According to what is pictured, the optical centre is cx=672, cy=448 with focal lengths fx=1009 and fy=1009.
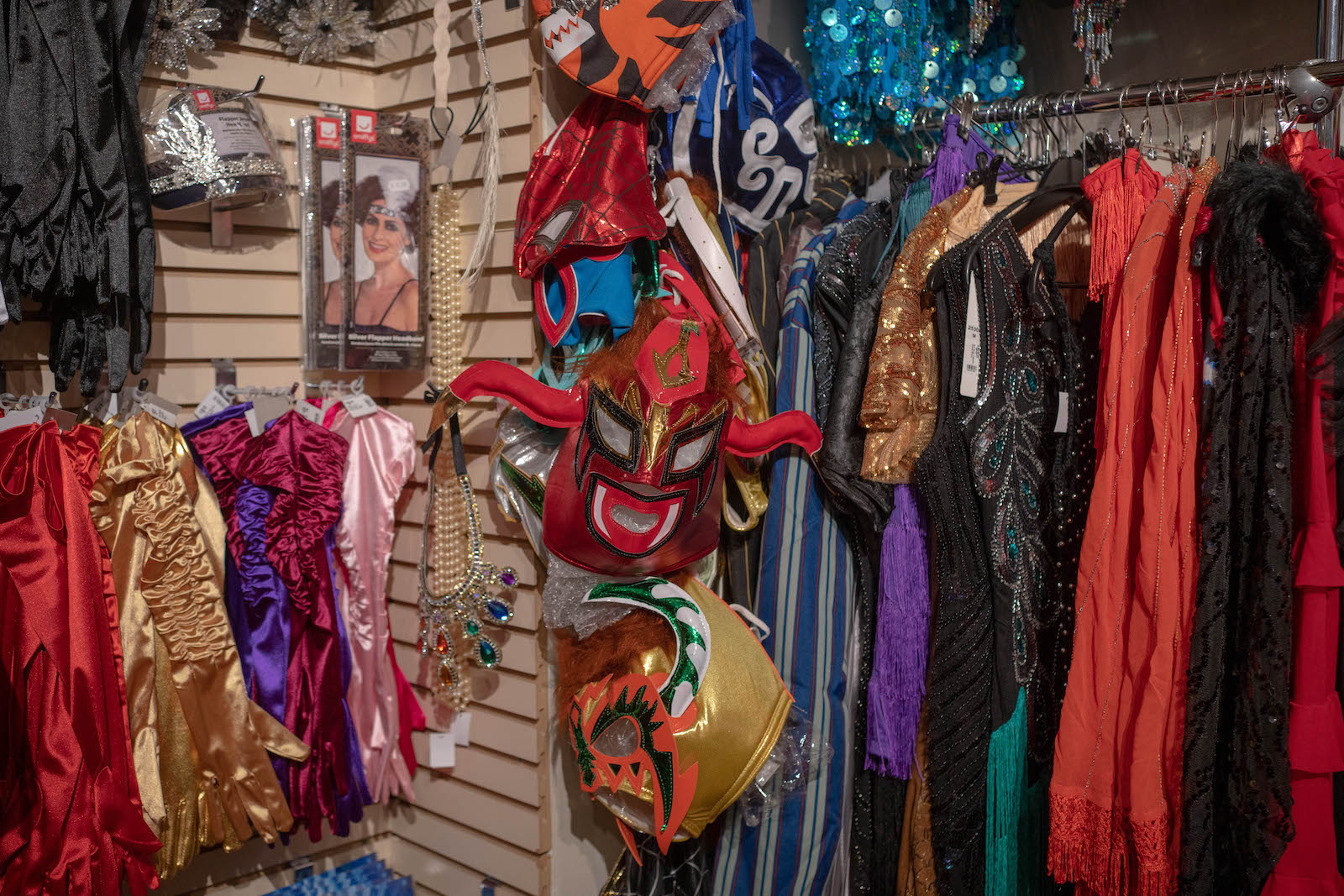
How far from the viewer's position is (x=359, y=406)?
6.63 ft

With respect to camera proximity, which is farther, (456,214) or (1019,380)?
(456,214)

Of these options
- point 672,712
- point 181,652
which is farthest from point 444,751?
point 672,712

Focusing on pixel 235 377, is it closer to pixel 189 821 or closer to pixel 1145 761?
pixel 189 821

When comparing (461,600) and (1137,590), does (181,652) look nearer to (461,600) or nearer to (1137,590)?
(461,600)

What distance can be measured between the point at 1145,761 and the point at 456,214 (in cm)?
152

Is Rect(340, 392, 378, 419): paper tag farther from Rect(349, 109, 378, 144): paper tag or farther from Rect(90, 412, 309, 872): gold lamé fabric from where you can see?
Rect(349, 109, 378, 144): paper tag

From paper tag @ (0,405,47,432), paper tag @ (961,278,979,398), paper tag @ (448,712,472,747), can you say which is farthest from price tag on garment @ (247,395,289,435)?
paper tag @ (961,278,979,398)

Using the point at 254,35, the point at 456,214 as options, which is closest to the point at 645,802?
the point at 456,214

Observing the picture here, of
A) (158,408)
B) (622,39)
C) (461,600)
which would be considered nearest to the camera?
(622,39)

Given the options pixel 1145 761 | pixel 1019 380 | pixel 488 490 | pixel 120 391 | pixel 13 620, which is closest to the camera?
pixel 1145 761

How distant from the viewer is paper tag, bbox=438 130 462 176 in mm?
1958

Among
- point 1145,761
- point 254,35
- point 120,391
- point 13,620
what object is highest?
point 254,35

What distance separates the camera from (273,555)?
1815 mm

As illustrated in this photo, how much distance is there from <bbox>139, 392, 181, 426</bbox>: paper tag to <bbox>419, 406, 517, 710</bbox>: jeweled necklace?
1.45 ft
